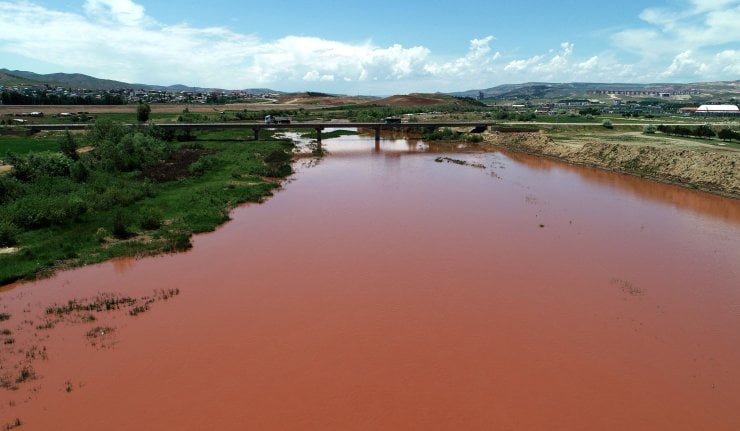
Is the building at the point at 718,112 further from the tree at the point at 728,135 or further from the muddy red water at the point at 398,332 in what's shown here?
the muddy red water at the point at 398,332

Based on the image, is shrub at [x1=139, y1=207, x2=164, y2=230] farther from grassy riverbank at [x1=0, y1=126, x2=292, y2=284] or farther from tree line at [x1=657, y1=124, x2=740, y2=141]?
tree line at [x1=657, y1=124, x2=740, y2=141]

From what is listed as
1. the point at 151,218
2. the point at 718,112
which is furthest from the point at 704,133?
the point at 718,112

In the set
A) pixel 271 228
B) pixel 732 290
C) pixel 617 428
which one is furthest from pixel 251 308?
pixel 732 290

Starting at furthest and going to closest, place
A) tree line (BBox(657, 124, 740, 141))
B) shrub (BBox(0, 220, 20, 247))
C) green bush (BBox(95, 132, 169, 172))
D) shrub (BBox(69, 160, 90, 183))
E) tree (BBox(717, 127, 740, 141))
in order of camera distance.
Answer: tree line (BBox(657, 124, 740, 141))
tree (BBox(717, 127, 740, 141))
green bush (BBox(95, 132, 169, 172))
shrub (BBox(69, 160, 90, 183))
shrub (BBox(0, 220, 20, 247))

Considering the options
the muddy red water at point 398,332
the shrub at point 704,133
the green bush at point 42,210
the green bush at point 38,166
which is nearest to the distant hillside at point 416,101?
the shrub at point 704,133

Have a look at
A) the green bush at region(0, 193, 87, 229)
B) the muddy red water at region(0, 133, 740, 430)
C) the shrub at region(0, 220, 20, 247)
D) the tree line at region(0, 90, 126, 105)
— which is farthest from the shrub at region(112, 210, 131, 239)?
the tree line at region(0, 90, 126, 105)

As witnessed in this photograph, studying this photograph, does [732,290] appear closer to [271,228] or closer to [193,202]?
[271,228]
